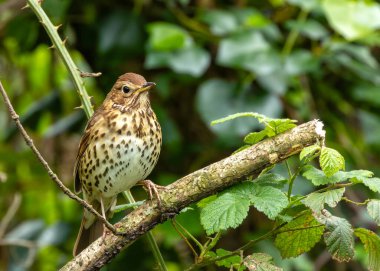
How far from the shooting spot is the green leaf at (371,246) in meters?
2.13

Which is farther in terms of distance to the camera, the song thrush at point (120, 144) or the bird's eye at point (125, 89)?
the bird's eye at point (125, 89)

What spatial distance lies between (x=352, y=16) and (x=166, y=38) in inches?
36.7

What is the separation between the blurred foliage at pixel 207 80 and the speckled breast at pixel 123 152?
0.84m

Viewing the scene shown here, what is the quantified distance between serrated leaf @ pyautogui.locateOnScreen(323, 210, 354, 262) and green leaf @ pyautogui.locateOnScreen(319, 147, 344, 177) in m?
0.15

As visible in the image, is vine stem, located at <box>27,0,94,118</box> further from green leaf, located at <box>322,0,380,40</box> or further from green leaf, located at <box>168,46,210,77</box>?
green leaf, located at <box>322,0,380,40</box>

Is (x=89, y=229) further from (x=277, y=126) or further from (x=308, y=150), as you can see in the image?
(x=308, y=150)

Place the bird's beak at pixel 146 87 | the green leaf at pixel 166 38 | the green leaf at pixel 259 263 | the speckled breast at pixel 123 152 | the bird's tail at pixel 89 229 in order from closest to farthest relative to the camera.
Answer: the green leaf at pixel 259 263, the speckled breast at pixel 123 152, the bird's beak at pixel 146 87, the bird's tail at pixel 89 229, the green leaf at pixel 166 38

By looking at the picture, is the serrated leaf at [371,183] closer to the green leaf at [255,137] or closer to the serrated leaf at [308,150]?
the serrated leaf at [308,150]

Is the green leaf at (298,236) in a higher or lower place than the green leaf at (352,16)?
lower

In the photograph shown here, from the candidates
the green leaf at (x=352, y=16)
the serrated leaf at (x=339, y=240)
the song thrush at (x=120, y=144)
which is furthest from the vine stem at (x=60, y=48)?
the green leaf at (x=352, y=16)

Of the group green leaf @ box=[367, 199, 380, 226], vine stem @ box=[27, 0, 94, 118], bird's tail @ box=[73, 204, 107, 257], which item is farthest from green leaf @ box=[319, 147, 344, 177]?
bird's tail @ box=[73, 204, 107, 257]

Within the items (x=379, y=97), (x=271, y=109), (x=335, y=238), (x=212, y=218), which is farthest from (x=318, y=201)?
(x=379, y=97)

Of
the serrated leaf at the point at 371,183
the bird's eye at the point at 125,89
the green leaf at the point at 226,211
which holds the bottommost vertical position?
the green leaf at the point at 226,211

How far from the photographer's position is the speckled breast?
2.87 m
